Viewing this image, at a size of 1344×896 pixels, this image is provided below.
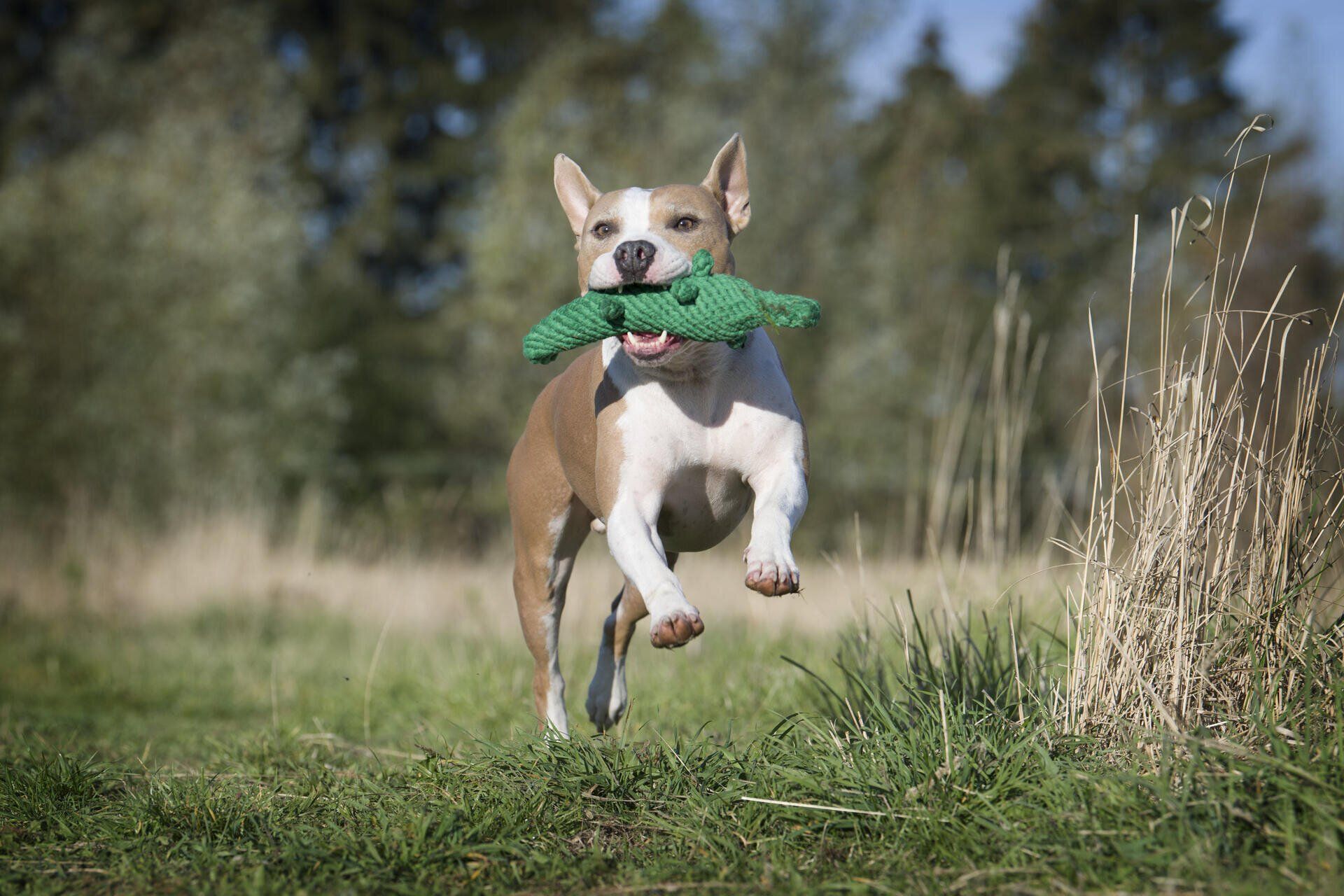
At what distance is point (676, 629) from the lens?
9.84 feet

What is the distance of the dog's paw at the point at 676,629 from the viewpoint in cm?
299

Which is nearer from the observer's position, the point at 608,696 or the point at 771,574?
the point at 771,574

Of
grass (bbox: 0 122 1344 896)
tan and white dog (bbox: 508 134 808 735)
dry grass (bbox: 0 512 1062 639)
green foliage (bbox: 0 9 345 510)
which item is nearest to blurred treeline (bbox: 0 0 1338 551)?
green foliage (bbox: 0 9 345 510)

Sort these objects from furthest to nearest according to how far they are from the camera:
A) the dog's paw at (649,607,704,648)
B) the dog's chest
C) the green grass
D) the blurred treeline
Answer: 1. the blurred treeline
2. the dog's chest
3. the dog's paw at (649,607,704,648)
4. the green grass

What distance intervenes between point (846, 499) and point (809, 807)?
Answer: 1792 cm

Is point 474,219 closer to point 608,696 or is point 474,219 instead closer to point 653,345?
point 608,696

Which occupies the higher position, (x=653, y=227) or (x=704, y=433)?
(x=653, y=227)

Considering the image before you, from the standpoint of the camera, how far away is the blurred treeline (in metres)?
17.3

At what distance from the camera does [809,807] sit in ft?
9.72

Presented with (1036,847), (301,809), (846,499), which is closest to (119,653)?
(301,809)

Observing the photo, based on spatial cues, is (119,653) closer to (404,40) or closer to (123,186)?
(123,186)

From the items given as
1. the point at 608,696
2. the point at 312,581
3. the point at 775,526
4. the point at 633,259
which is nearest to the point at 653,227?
the point at 633,259

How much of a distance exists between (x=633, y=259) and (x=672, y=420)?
54cm

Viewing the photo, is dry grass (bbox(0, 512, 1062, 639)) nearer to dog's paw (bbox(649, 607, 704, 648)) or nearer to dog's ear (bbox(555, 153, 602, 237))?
dog's ear (bbox(555, 153, 602, 237))
